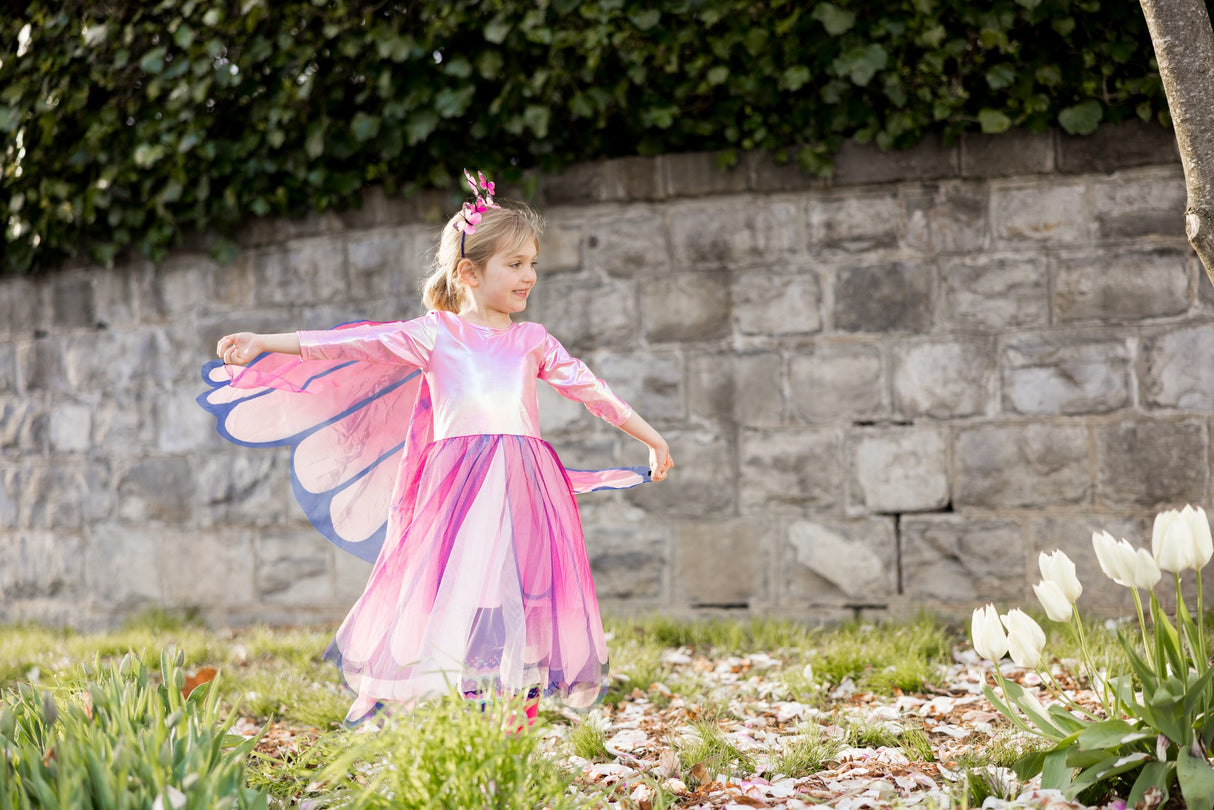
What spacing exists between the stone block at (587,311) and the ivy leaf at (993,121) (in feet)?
4.85

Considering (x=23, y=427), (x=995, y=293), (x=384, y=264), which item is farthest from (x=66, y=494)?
(x=995, y=293)

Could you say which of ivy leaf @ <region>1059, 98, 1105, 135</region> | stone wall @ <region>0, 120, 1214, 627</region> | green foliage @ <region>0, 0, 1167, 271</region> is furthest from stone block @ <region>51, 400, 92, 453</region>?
ivy leaf @ <region>1059, 98, 1105, 135</region>

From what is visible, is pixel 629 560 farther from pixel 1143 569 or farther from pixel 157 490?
pixel 1143 569

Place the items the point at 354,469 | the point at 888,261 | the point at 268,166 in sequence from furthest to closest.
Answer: the point at 268,166
the point at 888,261
the point at 354,469

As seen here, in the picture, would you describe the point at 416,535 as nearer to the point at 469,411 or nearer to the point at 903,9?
the point at 469,411

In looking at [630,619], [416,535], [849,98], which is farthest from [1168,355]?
[416,535]

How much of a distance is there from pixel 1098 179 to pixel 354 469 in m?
2.91

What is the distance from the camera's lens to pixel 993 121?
11.9 ft

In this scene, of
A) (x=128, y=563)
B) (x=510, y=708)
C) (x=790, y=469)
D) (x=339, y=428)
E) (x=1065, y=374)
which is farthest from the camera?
(x=128, y=563)

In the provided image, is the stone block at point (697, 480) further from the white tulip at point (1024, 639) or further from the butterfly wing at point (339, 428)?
the white tulip at point (1024, 639)

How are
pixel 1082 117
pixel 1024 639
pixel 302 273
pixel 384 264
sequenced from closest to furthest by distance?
pixel 1024 639
pixel 1082 117
pixel 384 264
pixel 302 273

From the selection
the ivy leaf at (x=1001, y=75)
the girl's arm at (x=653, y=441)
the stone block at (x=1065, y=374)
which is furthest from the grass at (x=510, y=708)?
the ivy leaf at (x=1001, y=75)

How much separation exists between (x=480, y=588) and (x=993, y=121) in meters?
2.65

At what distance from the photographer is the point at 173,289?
15.1ft
